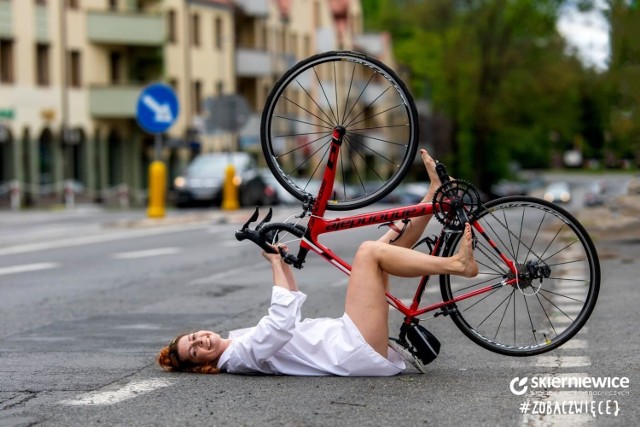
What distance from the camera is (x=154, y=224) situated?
31.2 m

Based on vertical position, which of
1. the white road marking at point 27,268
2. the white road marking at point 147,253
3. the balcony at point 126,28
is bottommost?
the white road marking at point 147,253

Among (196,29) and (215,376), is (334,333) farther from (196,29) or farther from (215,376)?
(196,29)

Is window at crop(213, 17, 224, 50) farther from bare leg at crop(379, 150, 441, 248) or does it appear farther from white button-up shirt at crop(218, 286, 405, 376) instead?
white button-up shirt at crop(218, 286, 405, 376)

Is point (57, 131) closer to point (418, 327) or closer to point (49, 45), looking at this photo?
point (49, 45)

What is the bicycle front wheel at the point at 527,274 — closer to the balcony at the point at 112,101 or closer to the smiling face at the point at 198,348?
the smiling face at the point at 198,348

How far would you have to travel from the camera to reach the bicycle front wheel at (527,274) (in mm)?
8727

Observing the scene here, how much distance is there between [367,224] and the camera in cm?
868

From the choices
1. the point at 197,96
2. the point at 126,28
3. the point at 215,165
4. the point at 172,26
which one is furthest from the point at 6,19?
the point at 197,96

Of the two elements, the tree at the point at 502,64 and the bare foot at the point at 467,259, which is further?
the tree at the point at 502,64

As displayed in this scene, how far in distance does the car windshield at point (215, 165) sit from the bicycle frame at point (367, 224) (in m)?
36.7

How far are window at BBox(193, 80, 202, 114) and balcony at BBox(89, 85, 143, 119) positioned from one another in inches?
373

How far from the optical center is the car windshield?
4618cm

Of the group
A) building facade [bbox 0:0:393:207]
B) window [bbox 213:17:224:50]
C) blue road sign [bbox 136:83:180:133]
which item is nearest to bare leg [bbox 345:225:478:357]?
blue road sign [bbox 136:83:180:133]

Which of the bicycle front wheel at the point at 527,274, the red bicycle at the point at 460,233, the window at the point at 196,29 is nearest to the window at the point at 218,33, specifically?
the window at the point at 196,29
